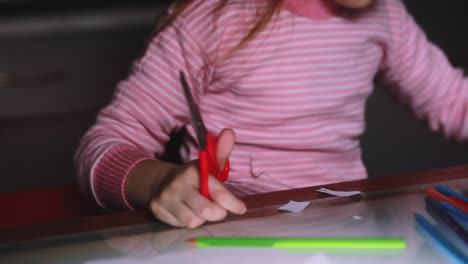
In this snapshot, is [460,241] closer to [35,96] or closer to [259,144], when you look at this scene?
[259,144]

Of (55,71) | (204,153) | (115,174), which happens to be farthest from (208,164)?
(55,71)

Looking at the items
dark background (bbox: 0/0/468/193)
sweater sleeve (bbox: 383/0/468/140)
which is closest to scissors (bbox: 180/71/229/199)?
sweater sleeve (bbox: 383/0/468/140)

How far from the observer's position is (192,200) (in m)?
0.52

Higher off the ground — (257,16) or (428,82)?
(257,16)

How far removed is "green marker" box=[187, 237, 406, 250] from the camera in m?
0.45

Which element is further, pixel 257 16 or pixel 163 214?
pixel 257 16

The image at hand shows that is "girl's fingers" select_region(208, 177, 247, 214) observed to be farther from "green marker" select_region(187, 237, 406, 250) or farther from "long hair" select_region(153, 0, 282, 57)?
"long hair" select_region(153, 0, 282, 57)

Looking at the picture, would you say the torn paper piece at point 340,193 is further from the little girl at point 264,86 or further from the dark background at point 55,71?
the dark background at point 55,71

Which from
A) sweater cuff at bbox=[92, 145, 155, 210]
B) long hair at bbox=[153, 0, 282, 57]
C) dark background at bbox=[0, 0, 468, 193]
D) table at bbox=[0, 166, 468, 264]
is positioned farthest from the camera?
dark background at bbox=[0, 0, 468, 193]

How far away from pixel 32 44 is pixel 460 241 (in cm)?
114

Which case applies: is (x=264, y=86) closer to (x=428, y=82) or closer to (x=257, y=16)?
(x=257, y=16)

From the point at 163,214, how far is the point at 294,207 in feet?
0.33

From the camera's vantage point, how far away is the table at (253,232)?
1.47ft

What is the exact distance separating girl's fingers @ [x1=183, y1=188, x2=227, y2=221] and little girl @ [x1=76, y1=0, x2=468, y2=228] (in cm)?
17
